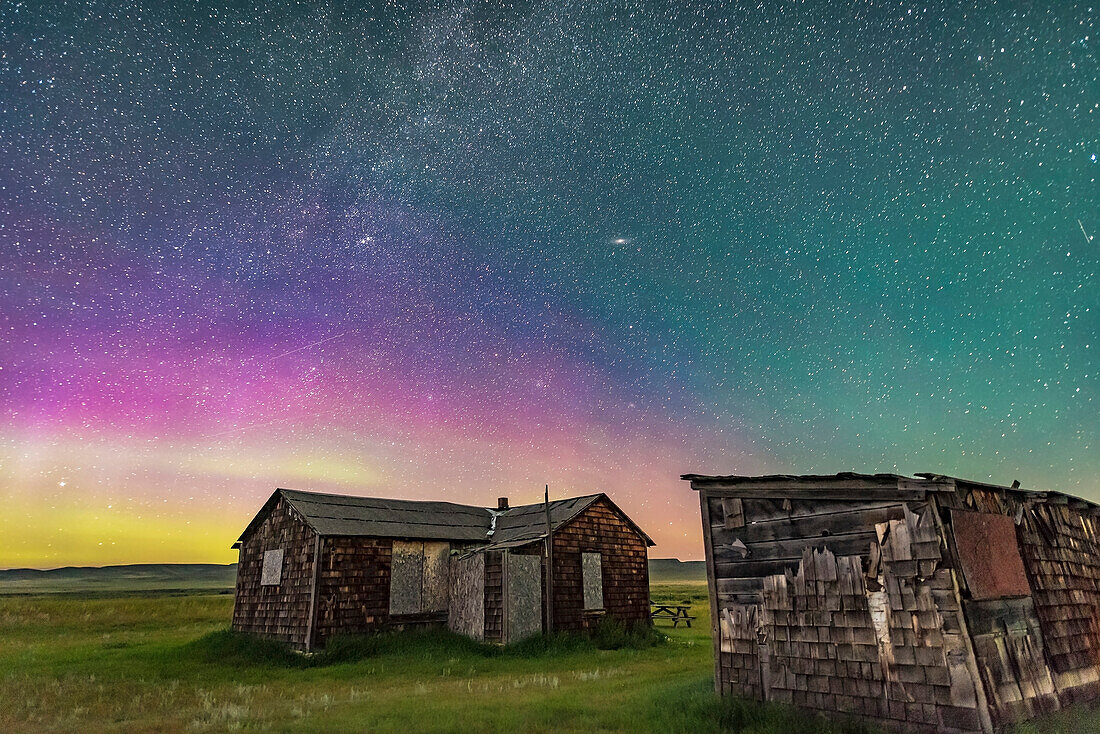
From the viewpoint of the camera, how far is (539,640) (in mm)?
21500

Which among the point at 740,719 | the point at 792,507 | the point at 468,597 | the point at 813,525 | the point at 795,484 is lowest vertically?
the point at 740,719

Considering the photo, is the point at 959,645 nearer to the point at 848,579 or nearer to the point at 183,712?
the point at 848,579

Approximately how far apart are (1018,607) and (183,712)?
15798 mm

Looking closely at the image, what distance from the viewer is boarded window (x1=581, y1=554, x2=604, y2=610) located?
24.5m

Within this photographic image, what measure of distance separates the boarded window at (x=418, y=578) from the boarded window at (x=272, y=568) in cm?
439

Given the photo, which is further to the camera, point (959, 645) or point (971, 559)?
point (971, 559)

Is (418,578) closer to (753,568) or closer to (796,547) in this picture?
(753,568)

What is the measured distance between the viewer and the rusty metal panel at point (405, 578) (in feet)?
75.0

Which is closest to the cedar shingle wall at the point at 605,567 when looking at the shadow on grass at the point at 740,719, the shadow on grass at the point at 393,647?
the shadow on grass at the point at 393,647

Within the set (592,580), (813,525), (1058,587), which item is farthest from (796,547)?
(592,580)

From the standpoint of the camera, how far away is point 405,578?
23.4 meters

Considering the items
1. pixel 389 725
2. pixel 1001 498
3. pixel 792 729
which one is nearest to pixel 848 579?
pixel 792 729

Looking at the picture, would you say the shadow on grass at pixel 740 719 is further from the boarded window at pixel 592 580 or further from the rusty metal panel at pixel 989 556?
the boarded window at pixel 592 580

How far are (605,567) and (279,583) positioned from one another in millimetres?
12984
